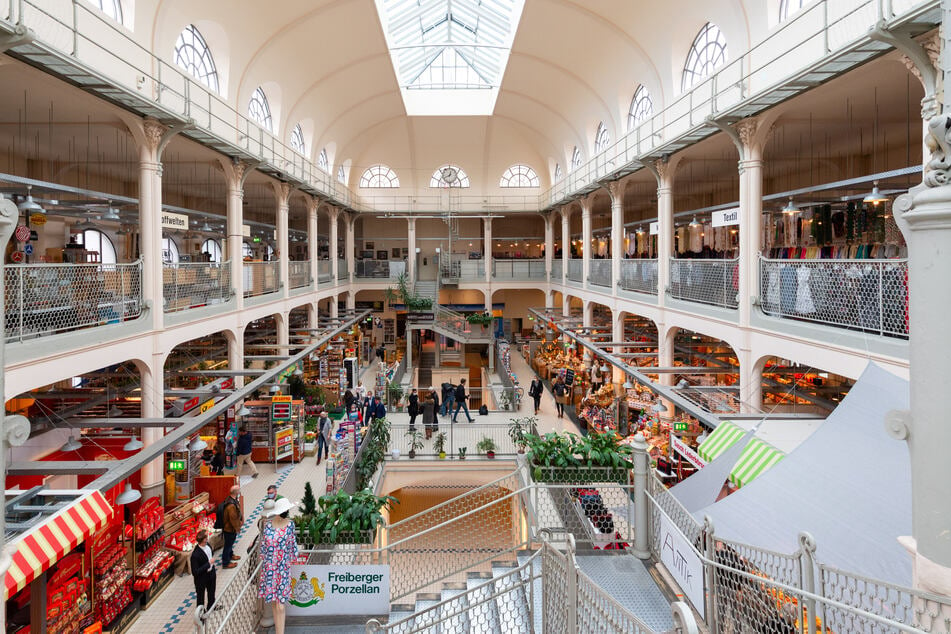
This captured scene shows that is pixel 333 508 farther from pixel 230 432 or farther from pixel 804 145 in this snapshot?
pixel 804 145

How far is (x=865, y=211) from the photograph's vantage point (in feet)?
37.7

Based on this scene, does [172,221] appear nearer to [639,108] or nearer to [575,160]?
[639,108]

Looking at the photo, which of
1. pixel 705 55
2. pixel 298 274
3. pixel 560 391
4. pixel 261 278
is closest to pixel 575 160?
pixel 560 391

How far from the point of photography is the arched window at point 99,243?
20.4 metres

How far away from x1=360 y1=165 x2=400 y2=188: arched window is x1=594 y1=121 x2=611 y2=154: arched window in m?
14.6

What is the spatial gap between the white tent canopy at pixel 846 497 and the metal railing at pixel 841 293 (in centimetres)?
139

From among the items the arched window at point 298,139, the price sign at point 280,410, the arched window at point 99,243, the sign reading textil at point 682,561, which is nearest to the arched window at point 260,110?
the arched window at point 298,139

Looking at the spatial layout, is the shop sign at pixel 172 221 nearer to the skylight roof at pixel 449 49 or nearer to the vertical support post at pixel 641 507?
the vertical support post at pixel 641 507

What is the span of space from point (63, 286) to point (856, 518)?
943 centimetres

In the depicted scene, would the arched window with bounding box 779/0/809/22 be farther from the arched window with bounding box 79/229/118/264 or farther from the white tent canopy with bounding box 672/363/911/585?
the arched window with bounding box 79/229/118/264

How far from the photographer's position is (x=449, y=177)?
1348 inches

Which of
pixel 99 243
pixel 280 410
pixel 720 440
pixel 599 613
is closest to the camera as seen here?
pixel 599 613

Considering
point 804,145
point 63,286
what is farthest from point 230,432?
point 804,145

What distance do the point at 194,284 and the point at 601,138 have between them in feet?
52.5
